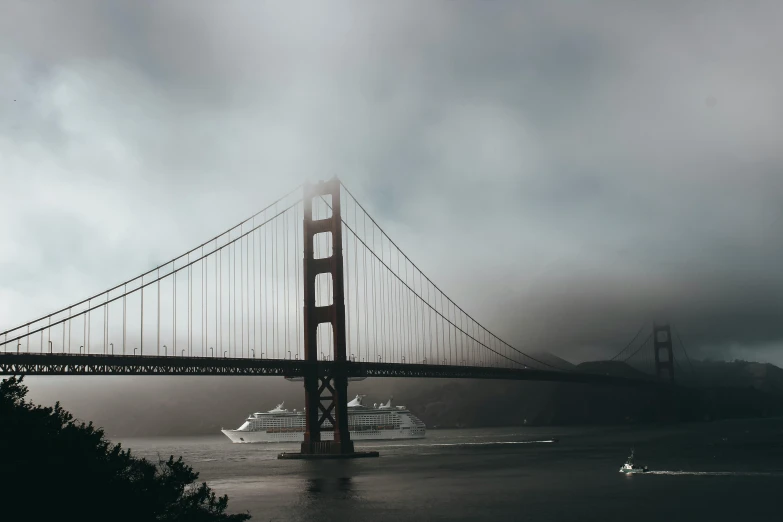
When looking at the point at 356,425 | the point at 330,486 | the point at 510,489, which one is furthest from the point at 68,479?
the point at 356,425

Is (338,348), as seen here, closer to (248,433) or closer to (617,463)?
(617,463)

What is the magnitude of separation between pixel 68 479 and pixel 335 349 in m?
49.9

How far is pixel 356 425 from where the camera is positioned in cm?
15038

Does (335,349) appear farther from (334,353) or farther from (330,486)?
(330,486)

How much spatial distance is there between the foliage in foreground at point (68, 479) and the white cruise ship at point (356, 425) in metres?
128

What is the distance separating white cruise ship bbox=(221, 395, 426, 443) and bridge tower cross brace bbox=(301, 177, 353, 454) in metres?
79.7

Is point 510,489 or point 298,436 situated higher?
point 510,489

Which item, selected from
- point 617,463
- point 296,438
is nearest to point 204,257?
point 617,463

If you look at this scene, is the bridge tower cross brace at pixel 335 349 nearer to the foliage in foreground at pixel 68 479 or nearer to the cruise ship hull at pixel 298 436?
the foliage in foreground at pixel 68 479

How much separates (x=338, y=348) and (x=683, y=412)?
152415 mm

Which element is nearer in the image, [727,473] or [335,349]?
[727,473]

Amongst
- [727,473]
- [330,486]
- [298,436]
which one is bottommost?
[298,436]

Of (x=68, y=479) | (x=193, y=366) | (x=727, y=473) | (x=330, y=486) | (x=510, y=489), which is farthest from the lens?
(x=193, y=366)

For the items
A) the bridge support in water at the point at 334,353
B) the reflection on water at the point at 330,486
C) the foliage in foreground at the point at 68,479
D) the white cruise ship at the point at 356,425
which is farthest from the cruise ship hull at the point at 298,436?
the foliage in foreground at the point at 68,479
